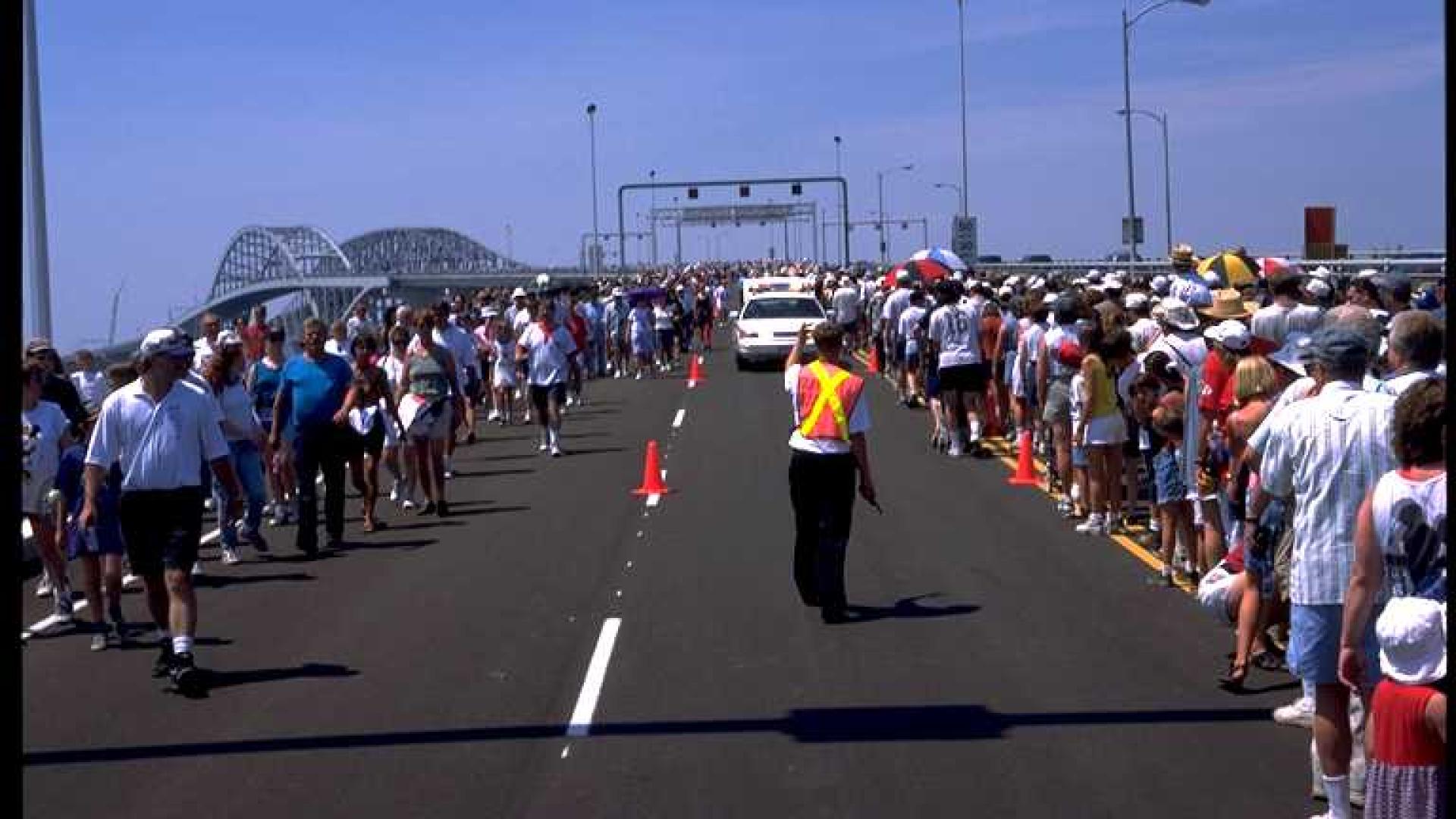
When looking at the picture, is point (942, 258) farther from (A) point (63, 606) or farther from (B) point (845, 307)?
(A) point (63, 606)

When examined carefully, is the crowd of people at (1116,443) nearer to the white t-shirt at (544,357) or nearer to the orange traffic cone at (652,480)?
the white t-shirt at (544,357)

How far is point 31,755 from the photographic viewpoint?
8.31 m

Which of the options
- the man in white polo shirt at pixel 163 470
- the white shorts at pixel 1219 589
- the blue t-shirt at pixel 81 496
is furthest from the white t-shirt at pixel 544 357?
the white shorts at pixel 1219 589

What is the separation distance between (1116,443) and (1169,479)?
2270 millimetres

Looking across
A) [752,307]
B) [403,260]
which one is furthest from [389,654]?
[403,260]

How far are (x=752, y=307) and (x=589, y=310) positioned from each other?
16.0 feet

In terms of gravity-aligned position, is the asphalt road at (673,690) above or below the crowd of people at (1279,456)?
below

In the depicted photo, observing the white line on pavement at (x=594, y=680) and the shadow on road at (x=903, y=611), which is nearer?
the white line on pavement at (x=594, y=680)

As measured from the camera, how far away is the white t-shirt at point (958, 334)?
19.7 m

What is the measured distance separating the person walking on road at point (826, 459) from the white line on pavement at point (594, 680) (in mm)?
1289

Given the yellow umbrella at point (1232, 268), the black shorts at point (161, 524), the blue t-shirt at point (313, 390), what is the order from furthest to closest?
the yellow umbrella at point (1232, 268)
the blue t-shirt at point (313, 390)
the black shorts at point (161, 524)

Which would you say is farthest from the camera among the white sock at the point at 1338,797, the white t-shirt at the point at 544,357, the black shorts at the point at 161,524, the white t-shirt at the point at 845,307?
the white t-shirt at the point at 845,307

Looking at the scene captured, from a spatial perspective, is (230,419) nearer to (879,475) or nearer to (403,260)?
(879,475)

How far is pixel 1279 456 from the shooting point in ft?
23.4
